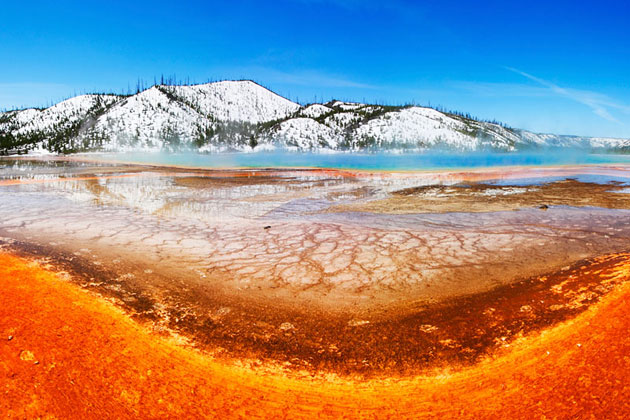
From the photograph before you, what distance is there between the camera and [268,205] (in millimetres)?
11734

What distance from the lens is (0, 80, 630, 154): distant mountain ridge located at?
404ft

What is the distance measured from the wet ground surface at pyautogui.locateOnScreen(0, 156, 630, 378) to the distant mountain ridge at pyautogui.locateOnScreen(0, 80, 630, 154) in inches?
4623

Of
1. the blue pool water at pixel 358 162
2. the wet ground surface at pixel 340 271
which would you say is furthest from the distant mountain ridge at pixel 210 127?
the wet ground surface at pixel 340 271

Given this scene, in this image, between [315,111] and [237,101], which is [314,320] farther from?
[237,101]

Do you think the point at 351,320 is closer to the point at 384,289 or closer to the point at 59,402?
the point at 384,289

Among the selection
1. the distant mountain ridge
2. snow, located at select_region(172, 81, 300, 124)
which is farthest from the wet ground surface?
snow, located at select_region(172, 81, 300, 124)

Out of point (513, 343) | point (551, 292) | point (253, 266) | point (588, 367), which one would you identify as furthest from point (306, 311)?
point (551, 292)

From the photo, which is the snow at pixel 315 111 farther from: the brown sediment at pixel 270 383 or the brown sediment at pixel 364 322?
the brown sediment at pixel 270 383

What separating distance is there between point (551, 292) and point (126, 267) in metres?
6.12

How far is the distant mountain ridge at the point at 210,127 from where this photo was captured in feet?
404

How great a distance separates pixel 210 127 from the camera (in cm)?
14412

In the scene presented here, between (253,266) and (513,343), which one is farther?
(253,266)

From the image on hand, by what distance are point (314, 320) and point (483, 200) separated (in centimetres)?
1045

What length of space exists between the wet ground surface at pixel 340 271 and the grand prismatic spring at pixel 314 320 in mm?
32
